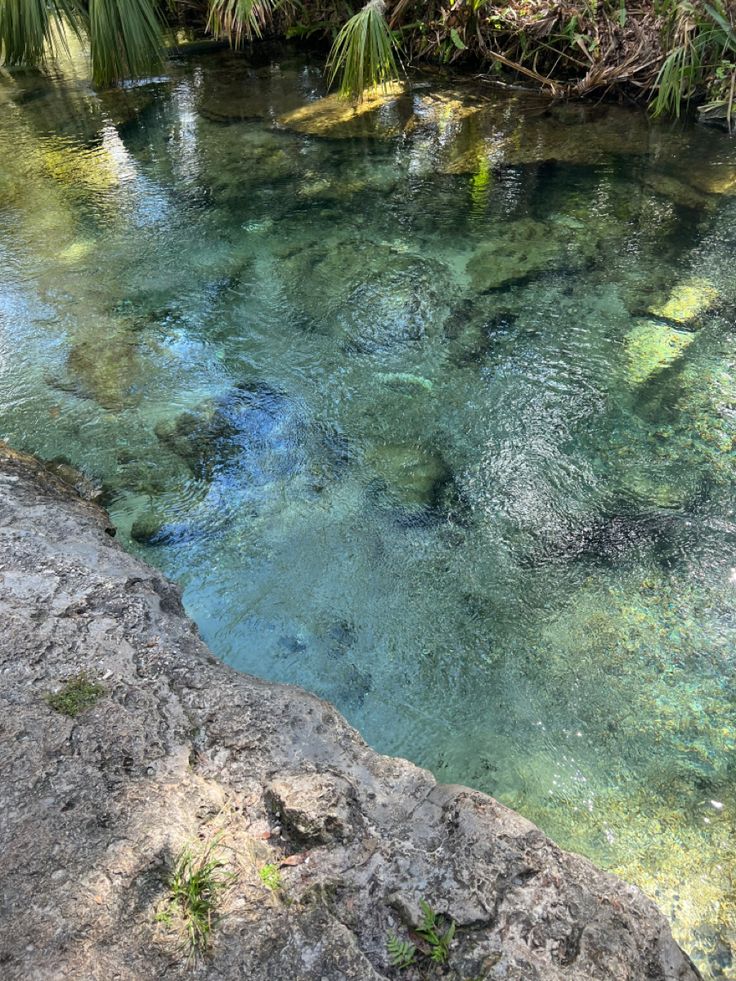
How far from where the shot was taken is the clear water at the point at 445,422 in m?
2.16

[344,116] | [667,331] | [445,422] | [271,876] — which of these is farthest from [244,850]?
[344,116]

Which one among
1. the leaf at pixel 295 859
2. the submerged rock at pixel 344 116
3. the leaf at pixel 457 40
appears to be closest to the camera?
the leaf at pixel 295 859

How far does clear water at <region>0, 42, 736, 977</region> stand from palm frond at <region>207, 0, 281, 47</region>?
4.39 feet

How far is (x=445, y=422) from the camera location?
3205 millimetres

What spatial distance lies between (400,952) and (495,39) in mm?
6858

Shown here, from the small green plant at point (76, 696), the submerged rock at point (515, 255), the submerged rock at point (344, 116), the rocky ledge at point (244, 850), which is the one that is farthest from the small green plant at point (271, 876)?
the submerged rock at point (344, 116)

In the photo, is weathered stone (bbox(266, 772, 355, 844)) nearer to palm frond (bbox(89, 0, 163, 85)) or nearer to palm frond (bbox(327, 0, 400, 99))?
palm frond (bbox(327, 0, 400, 99))

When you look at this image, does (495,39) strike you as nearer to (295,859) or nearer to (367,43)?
(367,43)

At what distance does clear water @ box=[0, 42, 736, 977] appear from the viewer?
7.09 feet

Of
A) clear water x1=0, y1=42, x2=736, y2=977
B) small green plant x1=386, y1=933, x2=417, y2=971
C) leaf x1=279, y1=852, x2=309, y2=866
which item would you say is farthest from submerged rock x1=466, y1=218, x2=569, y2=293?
small green plant x1=386, y1=933, x2=417, y2=971

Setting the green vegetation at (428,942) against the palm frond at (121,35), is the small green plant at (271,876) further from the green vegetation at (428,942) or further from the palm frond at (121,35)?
the palm frond at (121,35)

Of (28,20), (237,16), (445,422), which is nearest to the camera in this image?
(445,422)

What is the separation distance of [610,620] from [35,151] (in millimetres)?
5424

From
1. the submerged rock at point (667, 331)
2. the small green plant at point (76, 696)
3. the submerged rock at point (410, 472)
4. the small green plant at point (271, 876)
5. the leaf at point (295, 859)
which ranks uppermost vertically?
the small green plant at point (76, 696)
